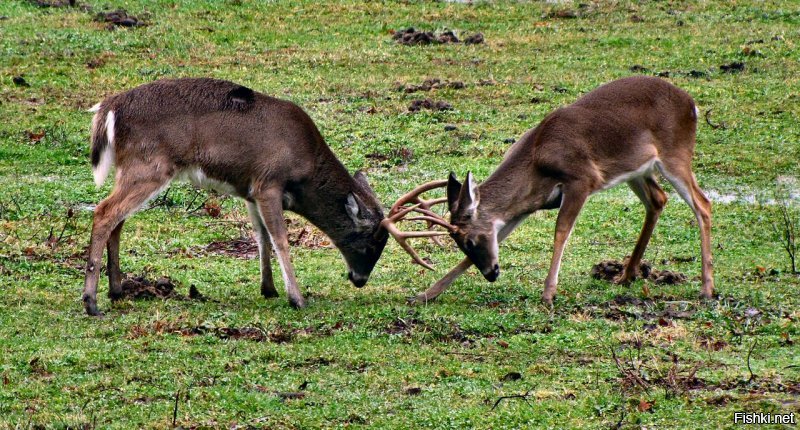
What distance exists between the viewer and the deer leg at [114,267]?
995cm

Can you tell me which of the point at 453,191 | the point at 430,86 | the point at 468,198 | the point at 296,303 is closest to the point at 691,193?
the point at 468,198

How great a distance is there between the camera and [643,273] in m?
11.0

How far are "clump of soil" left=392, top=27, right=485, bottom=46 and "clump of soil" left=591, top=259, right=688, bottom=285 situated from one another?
10583 mm

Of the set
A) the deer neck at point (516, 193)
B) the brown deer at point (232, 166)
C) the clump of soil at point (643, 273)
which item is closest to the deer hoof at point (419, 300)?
the brown deer at point (232, 166)

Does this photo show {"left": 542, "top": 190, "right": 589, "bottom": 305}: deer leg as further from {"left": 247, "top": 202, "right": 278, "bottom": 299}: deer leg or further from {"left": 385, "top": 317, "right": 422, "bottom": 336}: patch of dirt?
{"left": 247, "top": 202, "right": 278, "bottom": 299}: deer leg

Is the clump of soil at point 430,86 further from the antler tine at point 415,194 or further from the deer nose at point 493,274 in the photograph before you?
the deer nose at point 493,274

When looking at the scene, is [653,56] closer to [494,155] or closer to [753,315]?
[494,155]

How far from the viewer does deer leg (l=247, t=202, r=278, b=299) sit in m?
10.5

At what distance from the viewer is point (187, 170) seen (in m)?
10.0

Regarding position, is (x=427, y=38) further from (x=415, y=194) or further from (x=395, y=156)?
(x=415, y=194)

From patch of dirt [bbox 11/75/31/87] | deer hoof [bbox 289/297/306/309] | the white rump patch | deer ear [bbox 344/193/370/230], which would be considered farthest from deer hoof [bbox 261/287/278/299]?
patch of dirt [bbox 11/75/31/87]

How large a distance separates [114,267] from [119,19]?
12692mm

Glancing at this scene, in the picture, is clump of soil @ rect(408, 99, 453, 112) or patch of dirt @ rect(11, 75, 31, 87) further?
patch of dirt @ rect(11, 75, 31, 87)

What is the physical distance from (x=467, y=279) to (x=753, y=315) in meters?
2.89
